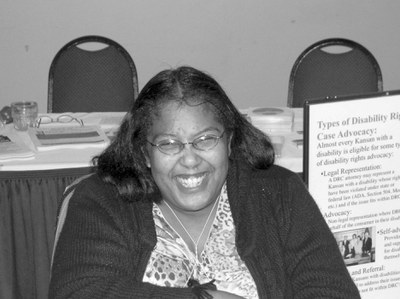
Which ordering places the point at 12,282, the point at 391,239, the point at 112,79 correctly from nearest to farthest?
the point at 391,239 < the point at 12,282 < the point at 112,79

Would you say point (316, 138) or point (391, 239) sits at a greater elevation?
point (316, 138)

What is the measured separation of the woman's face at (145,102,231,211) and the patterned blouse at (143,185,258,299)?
9cm

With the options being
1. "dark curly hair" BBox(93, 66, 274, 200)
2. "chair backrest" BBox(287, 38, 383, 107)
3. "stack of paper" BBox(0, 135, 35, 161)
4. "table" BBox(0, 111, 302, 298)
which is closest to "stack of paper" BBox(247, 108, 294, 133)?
"table" BBox(0, 111, 302, 298)

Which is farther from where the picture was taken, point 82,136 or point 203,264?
point 82,136

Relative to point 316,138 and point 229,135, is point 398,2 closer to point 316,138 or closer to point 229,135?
point 316,138

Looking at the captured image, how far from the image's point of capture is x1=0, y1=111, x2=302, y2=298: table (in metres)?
2.82

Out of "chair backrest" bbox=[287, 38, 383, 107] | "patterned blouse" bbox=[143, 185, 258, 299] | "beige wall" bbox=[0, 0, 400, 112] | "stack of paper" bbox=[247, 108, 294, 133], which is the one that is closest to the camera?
"patterned blouse" bbox=[143, 185, 258, 299]

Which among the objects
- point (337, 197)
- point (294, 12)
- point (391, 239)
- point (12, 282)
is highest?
point (294, 12)

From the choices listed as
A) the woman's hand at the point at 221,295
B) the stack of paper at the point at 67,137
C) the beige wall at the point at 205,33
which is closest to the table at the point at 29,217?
the stack of paper at the point at 67,137

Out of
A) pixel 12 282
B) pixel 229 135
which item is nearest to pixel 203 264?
pixel 229 135

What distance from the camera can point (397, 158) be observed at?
2441 mm

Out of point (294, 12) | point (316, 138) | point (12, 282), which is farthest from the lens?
point (294, 12)

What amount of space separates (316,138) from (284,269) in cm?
51

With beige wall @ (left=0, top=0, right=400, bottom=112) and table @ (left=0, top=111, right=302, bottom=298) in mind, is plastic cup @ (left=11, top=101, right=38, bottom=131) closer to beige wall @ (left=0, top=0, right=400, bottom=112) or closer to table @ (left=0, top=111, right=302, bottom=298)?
table @ (left=0, top=111, right=302, bottom=298)
